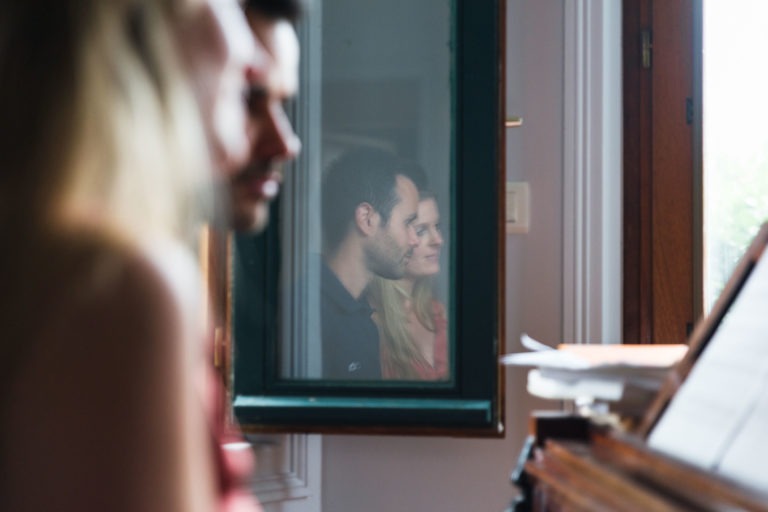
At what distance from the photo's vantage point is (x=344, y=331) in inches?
84.7

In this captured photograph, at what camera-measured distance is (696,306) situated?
85.9 inches

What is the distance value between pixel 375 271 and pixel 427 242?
131 mm

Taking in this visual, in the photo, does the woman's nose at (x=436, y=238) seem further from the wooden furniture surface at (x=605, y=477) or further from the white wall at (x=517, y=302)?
the wooden furniture surface at (x=605, y=477)

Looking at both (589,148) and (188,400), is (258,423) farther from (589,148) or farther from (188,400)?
(188,400)

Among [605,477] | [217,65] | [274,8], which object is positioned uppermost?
[274,8]

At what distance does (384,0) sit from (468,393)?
0.85 meters

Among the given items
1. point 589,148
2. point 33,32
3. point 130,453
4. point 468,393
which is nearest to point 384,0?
point 589,148

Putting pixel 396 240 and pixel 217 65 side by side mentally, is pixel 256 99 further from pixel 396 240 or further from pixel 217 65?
pixel 396 240

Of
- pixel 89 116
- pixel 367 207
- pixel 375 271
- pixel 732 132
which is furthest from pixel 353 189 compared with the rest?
pixel 89 116

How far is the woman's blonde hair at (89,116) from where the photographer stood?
62cm

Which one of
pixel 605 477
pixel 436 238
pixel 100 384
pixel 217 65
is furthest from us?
pixel 436 238

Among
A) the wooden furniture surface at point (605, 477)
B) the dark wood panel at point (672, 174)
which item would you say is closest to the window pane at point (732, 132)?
the dark wood panel at point (672, 174)

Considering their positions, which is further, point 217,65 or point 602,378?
point 602,378

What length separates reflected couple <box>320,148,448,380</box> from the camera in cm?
212
